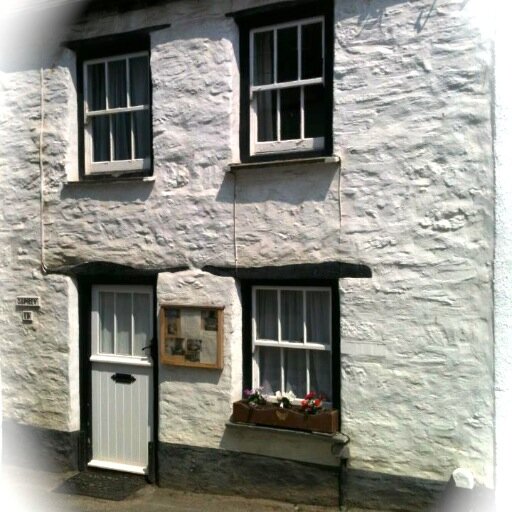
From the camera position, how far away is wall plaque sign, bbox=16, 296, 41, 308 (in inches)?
319

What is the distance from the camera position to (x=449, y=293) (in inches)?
230

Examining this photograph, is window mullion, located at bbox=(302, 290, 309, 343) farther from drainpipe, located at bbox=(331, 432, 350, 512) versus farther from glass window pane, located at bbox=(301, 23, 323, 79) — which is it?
glass window pane, located at bbox=(301, 23, 323, 79)

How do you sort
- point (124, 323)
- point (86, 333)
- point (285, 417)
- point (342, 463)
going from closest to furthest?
point (342, 463)
point (285, 417)
point (124, 323)
point (86, 333)

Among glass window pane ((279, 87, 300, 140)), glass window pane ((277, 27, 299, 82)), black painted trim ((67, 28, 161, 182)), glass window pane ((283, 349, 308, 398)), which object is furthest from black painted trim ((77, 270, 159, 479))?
glass window pane ((277, 27, 299, 82))

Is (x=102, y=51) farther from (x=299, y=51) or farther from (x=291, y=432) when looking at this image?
(x=291, y=432)

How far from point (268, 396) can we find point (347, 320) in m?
1.29

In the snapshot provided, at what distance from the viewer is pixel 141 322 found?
25.2ft

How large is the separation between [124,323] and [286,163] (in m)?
2.86

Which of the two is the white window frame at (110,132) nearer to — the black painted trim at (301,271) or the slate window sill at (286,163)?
the slate window sill at (286,163)

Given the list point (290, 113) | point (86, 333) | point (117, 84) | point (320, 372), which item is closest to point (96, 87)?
point (117, 84)

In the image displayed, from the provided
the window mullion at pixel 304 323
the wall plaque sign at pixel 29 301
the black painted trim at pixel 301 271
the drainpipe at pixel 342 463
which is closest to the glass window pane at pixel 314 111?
A: the black painted trim at pixel 301 271

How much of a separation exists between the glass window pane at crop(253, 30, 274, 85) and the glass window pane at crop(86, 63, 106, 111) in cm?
211

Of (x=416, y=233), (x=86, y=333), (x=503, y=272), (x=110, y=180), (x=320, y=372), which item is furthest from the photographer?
(x=86, y=333)

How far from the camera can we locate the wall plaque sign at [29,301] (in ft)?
26.6
